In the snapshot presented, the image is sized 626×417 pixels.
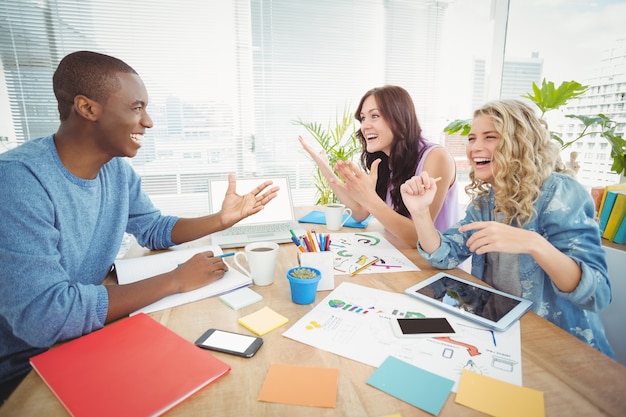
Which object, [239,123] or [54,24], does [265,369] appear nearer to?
[239,123]

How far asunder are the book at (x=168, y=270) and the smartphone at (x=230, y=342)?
174 millimetres

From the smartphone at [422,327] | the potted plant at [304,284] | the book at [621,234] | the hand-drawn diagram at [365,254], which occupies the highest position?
the potted plant at [304,284]

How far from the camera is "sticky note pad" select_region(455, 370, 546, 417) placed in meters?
0.51

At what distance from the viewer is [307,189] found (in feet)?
10.6

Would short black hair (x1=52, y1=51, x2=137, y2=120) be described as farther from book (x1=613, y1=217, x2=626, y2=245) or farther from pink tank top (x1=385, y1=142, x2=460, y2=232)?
book (x1=613, y1=217, x2=626, y2=245)

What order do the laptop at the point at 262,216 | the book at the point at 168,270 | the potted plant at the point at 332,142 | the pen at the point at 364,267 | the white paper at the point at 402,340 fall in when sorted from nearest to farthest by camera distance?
the white paper at the point at 402,340, the book at the point at 168,270, the pen at the point at 364,267, the laptop at the point at 262,216, the potted plant at the point at 332,142

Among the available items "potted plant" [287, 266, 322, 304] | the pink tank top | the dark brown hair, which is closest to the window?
the dark brown hair

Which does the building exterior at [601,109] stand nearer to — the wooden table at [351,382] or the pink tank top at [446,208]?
the pink tank top at [446,208]

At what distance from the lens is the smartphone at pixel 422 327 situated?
70 centimetres

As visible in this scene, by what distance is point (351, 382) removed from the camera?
576 mm

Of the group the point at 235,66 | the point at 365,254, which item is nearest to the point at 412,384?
the point at 365,254

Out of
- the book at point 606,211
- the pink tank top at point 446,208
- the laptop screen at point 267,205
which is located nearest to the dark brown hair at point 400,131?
the pink tank top at point 446,208

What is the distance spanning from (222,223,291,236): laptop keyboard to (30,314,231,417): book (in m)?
0.68

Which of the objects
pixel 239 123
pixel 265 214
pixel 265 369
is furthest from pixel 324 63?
pixel 265 369
